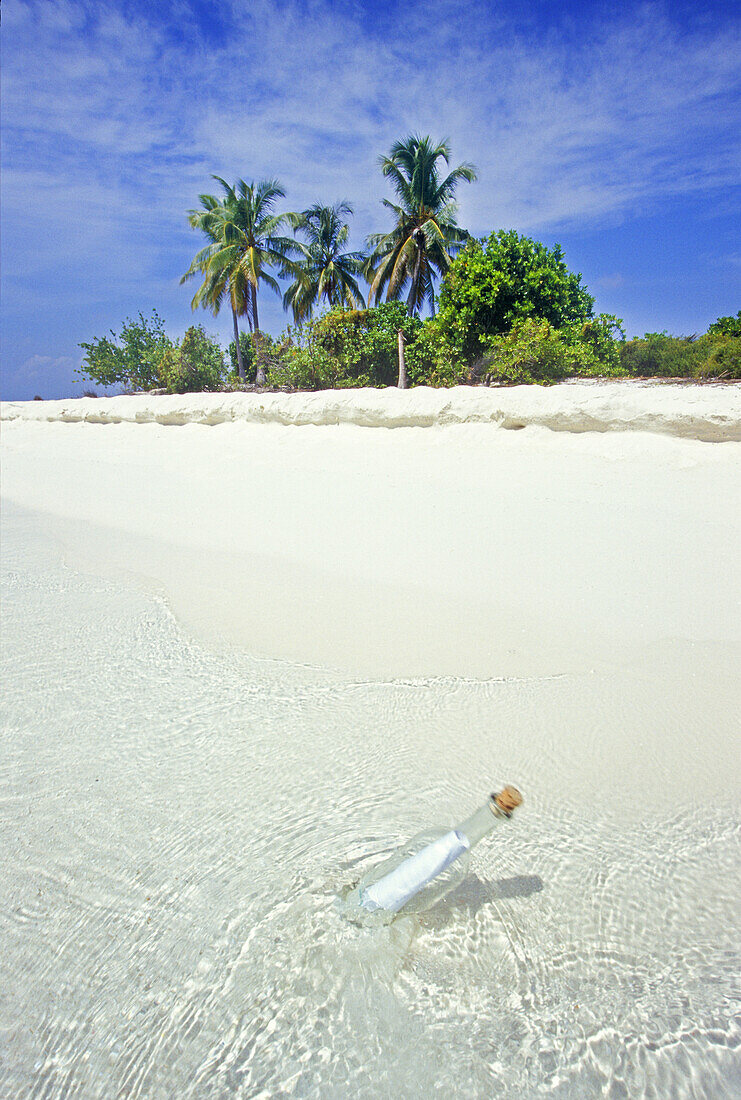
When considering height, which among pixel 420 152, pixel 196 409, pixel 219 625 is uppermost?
pixel 420 152

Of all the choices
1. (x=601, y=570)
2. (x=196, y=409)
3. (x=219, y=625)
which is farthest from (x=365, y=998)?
(x=196, y=409)

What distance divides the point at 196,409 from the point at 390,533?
601 cm

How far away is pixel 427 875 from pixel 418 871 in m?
0.03

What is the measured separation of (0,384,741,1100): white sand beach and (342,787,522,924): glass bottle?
7 cm

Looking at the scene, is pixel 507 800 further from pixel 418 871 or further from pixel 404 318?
pixel 404 318

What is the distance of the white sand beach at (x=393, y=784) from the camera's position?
1.23 m

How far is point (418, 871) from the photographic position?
51.1 inches

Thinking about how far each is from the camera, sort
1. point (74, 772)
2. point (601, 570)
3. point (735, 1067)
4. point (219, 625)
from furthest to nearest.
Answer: point (601, 570) → point (219, 625) → point (74, 772) → point (735, 1067)

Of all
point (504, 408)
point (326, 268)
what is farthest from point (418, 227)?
point (504, 408)

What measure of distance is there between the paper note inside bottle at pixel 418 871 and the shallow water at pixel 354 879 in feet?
0.55

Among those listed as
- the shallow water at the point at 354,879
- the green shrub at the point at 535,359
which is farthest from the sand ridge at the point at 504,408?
the shallow water at the point at 354,879

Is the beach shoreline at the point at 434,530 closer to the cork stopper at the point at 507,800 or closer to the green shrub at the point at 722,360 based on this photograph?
the cork stopper at the point at 507,800

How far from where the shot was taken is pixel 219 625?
133 inches

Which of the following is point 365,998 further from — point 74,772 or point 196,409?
point 196,409
